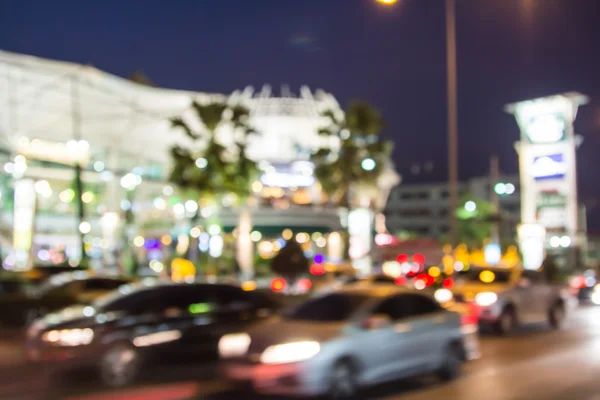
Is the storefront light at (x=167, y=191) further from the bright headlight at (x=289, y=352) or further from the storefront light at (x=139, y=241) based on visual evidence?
the bright headlight at (x=289, y=352)

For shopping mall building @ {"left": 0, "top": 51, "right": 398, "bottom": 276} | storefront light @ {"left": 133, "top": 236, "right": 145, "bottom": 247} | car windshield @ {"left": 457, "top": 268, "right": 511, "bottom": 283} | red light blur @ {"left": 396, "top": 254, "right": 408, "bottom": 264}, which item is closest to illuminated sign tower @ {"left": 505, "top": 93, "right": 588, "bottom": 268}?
shopping mall building @ {"left": 0, "top": 51, "right": 398, "bottom": 276}

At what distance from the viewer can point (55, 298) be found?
18797mm

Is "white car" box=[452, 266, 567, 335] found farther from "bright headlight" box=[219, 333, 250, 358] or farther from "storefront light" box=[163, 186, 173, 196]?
"storefront light" box=[163, 186, 173, 196]

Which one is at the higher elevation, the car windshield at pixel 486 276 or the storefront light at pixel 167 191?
Result: the storefront light at pixel 167 191

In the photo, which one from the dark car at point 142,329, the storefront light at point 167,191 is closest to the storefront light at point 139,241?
the storefront light at point 167,191

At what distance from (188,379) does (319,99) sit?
86701 mm

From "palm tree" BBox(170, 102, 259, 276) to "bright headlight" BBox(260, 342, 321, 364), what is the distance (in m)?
30.3

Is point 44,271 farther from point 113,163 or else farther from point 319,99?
point 319,99

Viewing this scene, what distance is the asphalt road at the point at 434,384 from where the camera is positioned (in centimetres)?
1096

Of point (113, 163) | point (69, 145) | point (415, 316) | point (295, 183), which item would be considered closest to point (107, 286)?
point (415, 316)

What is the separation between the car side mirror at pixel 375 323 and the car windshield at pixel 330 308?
0.27 metres

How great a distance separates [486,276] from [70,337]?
12.4 metres

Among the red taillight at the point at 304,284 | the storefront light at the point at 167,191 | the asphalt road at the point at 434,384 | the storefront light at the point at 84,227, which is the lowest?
the asphalt road at the point at 434,384

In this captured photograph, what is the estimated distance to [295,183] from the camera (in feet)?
293
